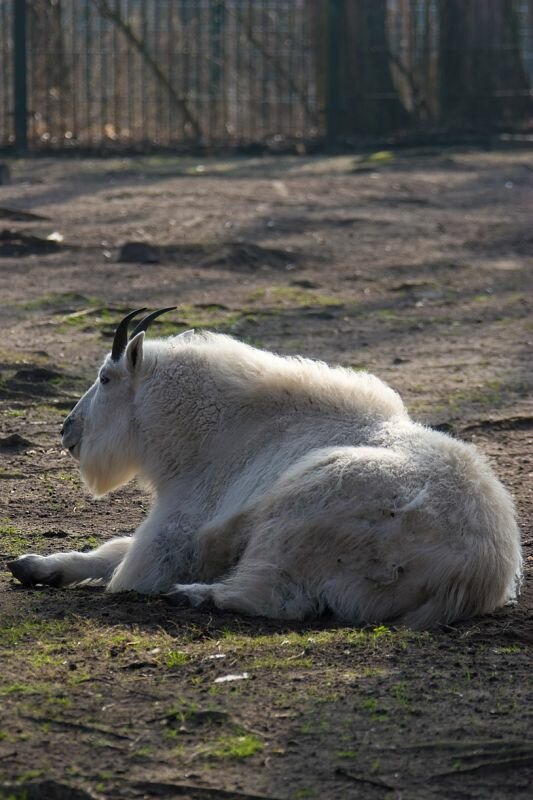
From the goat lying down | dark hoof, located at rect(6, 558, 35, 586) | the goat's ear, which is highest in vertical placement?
the goat's ear

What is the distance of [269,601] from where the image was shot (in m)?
4.71

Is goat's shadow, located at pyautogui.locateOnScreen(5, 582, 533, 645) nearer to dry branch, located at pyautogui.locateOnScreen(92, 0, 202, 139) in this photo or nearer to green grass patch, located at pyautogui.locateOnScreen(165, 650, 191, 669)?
green grass patch, located at pyautogui.locateOnScreen(165, 650, 191, 669)

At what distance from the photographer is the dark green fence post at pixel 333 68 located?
17.4m

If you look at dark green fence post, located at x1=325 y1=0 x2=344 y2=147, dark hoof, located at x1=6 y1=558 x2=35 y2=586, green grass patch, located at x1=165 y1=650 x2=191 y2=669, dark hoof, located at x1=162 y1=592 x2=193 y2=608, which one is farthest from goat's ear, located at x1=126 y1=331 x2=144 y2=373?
dark green fence post, located at x1=325 y1=0 x2=344 y2=147

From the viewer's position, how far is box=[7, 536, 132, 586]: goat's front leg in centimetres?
506

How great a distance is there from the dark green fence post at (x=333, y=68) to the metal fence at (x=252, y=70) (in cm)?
2

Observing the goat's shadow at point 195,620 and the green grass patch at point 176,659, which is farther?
the goat's shadow at point 195,620

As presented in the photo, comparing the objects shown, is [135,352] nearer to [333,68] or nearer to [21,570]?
[21,570]

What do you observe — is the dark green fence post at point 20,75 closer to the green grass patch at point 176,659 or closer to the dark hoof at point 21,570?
the dark hoof at point 21,570

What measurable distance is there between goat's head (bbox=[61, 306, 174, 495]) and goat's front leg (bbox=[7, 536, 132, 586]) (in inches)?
17.2

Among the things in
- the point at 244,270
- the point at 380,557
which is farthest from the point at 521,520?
the point at 244,270

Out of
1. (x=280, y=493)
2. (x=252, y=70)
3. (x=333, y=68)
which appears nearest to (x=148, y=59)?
(x=252, y=70)

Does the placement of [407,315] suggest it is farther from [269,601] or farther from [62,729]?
[62,729]

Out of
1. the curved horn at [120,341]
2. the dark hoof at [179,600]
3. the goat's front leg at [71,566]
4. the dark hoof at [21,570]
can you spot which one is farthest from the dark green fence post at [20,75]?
the dark hoof at [179,600]
